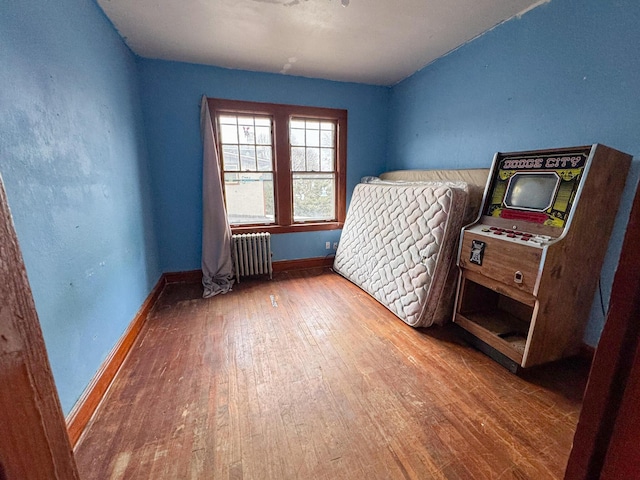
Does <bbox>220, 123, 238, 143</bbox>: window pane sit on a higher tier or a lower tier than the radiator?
higher

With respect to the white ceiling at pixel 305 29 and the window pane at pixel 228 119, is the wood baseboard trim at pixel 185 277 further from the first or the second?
the white ceiling at pixel 305 29

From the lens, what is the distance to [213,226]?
3.21m

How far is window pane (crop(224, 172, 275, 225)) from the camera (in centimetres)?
343

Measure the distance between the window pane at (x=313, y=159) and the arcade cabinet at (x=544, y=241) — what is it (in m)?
2.23

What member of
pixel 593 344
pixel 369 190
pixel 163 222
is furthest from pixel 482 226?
pixel 163 222

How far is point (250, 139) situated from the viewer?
338 cm

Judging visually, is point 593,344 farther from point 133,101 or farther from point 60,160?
point 133,101

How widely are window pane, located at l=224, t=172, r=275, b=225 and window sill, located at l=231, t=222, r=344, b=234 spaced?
94 mm

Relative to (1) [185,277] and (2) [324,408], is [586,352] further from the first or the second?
(1) [185,277]

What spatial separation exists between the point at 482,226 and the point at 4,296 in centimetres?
232

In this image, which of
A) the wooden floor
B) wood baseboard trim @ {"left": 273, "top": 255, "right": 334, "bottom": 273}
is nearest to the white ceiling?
wood baseboard trim @ {"left": 273, "top": 255, "right": 334, "bottom": 273}

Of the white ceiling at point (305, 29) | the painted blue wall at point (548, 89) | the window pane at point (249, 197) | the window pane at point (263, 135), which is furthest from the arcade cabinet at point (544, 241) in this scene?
the window pane at point (263, 135)

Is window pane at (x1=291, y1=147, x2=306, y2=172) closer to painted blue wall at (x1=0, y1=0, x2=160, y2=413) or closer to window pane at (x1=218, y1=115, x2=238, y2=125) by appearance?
window pane at (x1=218, y1=115, x2=238, y2=125)

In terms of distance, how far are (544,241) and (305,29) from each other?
7.96 feet
